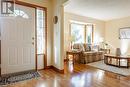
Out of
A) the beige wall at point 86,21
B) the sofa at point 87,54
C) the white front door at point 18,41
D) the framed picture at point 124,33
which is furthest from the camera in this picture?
the framed picture at point 124,33

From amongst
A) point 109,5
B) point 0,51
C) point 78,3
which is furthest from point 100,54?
point 0,51

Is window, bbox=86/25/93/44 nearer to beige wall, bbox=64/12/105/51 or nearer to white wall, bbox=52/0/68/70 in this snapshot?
beige wall, bbox=64/12/105/51

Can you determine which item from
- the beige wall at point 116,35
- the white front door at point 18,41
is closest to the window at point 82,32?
the beige wall at point 116,35

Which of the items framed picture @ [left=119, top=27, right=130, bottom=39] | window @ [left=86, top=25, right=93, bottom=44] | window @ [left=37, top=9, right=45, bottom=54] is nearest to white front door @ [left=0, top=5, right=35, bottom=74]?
window @ [left=37, top=9, right=45, bottom=54]

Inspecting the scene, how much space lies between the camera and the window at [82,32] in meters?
6.36

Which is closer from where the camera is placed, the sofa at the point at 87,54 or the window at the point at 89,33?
the sofa at the point at 87,54

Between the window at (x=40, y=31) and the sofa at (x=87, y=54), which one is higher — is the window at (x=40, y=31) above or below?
above

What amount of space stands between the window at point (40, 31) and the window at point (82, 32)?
2475 millimetres

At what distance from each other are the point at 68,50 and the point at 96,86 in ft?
10.8

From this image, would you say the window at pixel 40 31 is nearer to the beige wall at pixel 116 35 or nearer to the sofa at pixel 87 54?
the sofa at pixel 87 54

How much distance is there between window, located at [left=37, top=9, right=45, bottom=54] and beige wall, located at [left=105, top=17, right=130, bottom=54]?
16.5 feet

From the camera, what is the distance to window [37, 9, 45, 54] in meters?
3.92

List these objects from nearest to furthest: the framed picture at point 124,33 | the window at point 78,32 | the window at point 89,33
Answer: the window at point 78,32
the framed picture at point 124,33
the window at point 89,33

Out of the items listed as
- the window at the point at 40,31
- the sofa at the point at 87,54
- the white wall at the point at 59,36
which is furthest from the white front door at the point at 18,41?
the sofa at the point at 87,54
